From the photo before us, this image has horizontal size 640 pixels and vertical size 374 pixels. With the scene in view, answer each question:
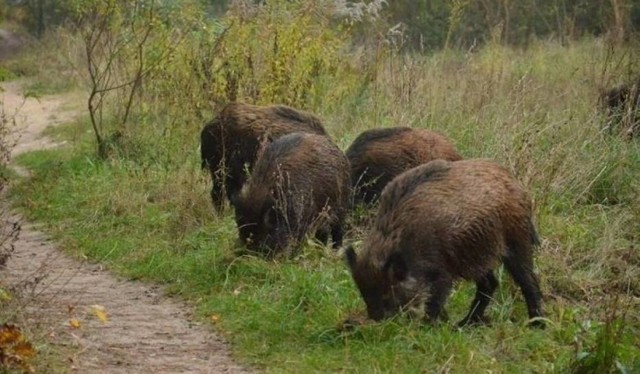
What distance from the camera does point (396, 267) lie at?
21.5 feet

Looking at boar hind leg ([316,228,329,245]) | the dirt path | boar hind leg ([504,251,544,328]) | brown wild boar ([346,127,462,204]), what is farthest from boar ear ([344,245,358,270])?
brown wild boar ([346,127,462,204])

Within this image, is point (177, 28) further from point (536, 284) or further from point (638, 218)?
point (536, 284)

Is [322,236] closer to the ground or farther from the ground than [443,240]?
closer to the ground

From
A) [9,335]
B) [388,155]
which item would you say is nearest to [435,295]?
[9,335]

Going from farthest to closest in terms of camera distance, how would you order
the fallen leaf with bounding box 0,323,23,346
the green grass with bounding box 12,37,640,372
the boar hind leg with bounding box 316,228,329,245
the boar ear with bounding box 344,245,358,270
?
the boar hind leg with bounding box 316,228,329,245, the boar ear with bounding box 344,245,358,270, the green grass with bounding box 12,37,640,372, the fallen leaf with bounding box 0,323,23,346

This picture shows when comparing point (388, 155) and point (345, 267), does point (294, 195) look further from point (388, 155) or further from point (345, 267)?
point (388, 155)

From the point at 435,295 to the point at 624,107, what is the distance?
555 cm

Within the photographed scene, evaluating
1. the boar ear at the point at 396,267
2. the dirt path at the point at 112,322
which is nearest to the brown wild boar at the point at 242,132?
the dirt path at the point at 112,322

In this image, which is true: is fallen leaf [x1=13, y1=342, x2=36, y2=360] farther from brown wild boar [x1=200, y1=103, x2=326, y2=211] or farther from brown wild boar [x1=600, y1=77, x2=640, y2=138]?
brown wild boar [x1=600, y1=77, x2=640, y2=138]

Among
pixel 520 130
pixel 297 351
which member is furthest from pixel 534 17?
pixel 297 351

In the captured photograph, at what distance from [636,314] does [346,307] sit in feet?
6.57

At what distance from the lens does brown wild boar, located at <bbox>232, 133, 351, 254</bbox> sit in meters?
8.43

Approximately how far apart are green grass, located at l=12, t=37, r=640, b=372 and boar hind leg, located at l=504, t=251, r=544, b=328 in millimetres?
180

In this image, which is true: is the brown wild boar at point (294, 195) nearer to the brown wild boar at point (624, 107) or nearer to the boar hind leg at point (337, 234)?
the boar hind leg at point (337, 234)
